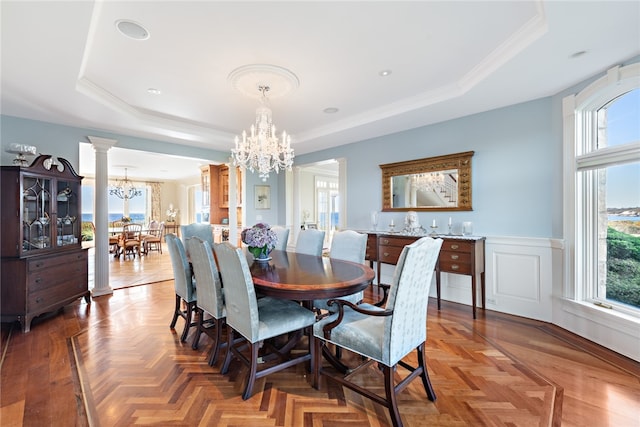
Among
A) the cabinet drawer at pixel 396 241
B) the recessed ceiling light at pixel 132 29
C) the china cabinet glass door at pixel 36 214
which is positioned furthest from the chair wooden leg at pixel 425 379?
the china cabinet glass door at pixel 36 214

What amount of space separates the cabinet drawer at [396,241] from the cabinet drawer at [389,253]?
0.14 ft

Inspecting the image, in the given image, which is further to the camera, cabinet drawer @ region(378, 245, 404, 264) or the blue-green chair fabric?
cabinet drawer @ region(378, 245, 404, 264)

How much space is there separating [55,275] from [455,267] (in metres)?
4.68

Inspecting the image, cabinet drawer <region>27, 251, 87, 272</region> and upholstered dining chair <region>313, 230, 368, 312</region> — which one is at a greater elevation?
upholstered dining chair <region>313, 230, 368, 312</region>

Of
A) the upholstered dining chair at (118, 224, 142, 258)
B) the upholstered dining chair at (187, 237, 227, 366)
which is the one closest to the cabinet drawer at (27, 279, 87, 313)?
the upholstered dining chair at (187, 237, 227, 366)

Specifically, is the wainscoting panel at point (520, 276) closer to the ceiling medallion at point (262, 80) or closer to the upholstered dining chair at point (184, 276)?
the ceiling medallion at point (262, 80)

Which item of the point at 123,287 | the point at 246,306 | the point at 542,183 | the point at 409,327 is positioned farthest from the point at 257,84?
the point at 123,287

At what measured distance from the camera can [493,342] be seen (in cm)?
264

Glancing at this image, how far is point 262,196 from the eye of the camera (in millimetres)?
6195

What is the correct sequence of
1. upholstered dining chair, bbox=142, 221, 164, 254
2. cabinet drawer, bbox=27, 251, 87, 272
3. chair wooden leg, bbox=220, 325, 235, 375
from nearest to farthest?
1. chair wooden leg, bbox=220, 325, 235, 375
2. cabinet drawer, bbox=27, 251, 87, 272
3. upholstered dining chair, bbox=142, 221, 164, 254

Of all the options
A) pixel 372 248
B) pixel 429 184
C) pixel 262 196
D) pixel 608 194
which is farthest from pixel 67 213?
pixel 608 194

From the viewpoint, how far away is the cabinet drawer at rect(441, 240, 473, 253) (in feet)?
10.8

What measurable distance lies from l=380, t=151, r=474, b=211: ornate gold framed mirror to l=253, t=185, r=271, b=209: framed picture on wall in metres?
2.77

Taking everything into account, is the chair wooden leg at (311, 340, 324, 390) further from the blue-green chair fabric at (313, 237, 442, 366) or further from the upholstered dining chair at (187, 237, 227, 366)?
the upholstered dining chair at (187, 237, 227, 366)
